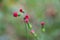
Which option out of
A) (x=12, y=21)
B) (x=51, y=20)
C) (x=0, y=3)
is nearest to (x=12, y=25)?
(x=12, y=21)

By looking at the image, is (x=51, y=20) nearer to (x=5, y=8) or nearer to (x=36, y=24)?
(x=36, y=24)

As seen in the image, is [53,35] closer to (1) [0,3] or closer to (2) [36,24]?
(2) [36,24]

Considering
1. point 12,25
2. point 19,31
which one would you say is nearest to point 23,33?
point 19,31

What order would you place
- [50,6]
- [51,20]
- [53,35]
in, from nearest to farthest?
[53,35], [51,20], [50,6]

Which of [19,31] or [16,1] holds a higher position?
[16,1]

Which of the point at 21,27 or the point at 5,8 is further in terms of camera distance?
the point at 5,8

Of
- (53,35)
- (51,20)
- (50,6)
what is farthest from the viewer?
(50,6)
